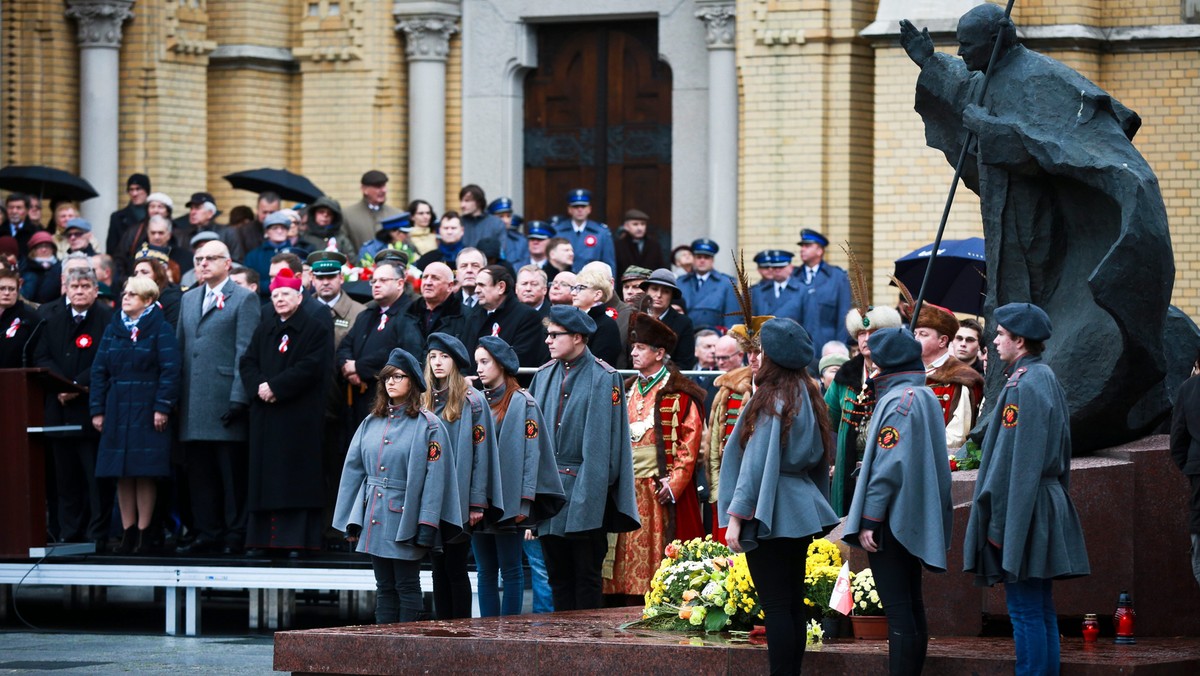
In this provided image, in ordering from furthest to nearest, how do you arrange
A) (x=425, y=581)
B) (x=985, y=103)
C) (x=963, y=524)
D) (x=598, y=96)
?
(x=598, y=96), (x=425, y=581), (x=985, y=103), (x=963, y=524)

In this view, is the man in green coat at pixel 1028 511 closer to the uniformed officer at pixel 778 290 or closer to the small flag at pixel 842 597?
the small flag at pixel 842 597

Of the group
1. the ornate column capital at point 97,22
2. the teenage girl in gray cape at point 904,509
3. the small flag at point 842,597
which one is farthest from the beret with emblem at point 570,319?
the ornate column capital at point 97,22

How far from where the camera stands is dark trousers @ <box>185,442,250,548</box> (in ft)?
44.1

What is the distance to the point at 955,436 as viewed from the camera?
10.9 metres

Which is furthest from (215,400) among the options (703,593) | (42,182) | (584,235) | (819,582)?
(42,182)

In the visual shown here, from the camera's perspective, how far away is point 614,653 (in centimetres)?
934

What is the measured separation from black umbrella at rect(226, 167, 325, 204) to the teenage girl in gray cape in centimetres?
1020

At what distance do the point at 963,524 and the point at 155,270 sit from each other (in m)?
6.65

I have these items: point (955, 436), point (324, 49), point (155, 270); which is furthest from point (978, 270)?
point (324, 49)

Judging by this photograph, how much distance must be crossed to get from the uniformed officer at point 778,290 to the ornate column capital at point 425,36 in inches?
206

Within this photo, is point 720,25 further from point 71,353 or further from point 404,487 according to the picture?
point 404,487

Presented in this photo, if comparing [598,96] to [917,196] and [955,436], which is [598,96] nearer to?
[917,196]

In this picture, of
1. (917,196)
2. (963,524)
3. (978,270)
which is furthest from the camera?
(917,196)

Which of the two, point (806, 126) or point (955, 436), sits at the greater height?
point (806, 126)
